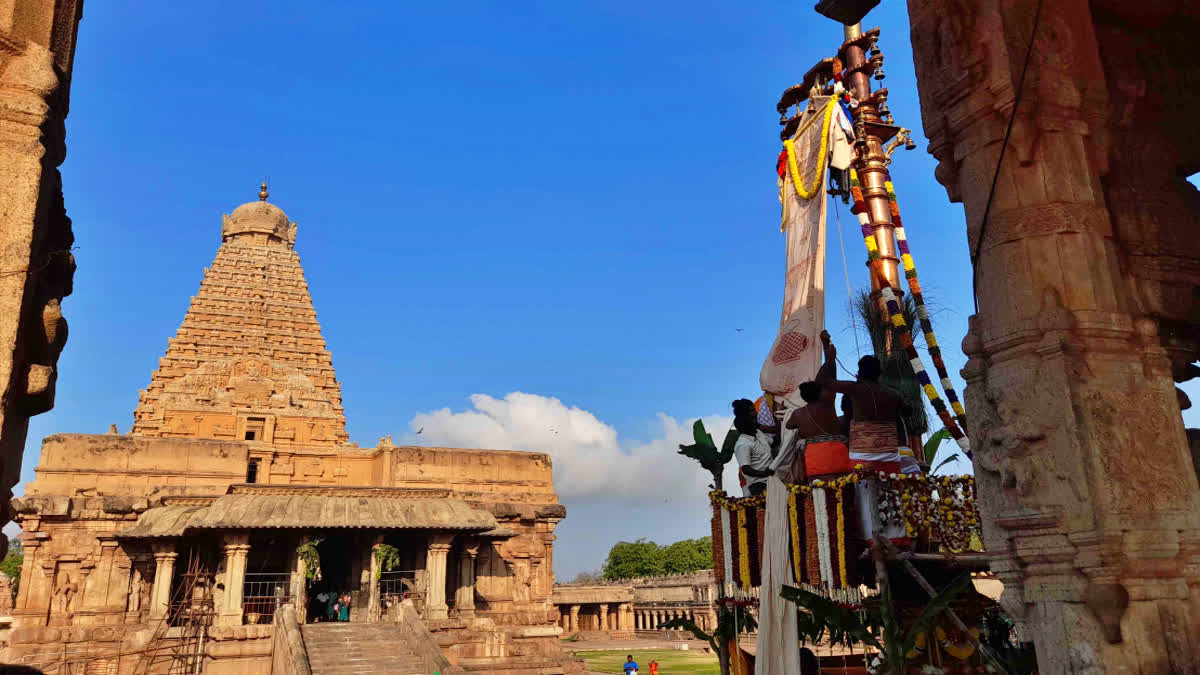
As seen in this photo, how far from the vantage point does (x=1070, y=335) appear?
447 centimetres

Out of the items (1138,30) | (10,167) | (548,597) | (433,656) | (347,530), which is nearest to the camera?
(10,167)

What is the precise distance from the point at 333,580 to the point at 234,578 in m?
6.35

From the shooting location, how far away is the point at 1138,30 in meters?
5.95

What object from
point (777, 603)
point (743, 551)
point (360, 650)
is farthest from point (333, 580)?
point (777, 603)

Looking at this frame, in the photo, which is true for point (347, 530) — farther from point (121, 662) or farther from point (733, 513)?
point (733, 513)

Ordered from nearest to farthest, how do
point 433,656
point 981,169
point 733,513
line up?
point 981,169
point 733,513
point 433,656

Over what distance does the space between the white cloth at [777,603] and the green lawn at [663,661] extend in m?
17.8

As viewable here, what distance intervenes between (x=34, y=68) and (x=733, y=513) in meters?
8.11

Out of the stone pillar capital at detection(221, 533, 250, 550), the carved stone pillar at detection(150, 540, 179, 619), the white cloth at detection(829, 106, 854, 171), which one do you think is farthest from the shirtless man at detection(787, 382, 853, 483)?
the carved stone pillar at detection(150, 540, 179, 619)

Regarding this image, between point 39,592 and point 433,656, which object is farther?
point 39,592

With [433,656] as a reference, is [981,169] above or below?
above

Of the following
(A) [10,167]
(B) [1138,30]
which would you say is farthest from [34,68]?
(B) [1138,30]

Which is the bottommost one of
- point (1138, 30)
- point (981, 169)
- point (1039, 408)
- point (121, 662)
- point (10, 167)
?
point (121, 662)

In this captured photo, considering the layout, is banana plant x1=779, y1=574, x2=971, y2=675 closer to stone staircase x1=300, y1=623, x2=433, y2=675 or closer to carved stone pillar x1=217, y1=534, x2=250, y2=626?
stone staircase x1=300, y1=623, x2=433, y2=675
